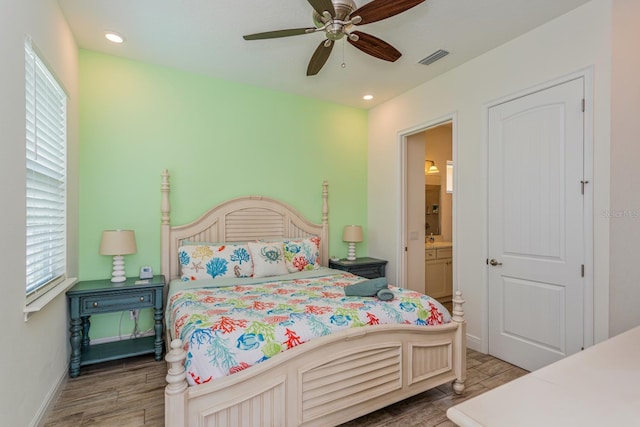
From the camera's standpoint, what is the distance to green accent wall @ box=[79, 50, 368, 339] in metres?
3.16

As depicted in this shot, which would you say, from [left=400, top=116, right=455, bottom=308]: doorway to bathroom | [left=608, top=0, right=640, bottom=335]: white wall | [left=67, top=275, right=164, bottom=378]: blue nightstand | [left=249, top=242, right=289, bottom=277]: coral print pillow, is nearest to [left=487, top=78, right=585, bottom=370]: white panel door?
[left=608, top=0, right=640, bottom=335]: white wall

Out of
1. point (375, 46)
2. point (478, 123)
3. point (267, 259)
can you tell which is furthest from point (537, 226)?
point (267, 259)

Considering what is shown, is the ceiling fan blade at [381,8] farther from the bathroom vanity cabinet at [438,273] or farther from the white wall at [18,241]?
the bathroom vanity cabinet at [438,273]

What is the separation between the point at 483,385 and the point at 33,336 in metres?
3.16

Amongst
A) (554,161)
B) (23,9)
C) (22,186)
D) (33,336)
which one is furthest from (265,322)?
(554,161)

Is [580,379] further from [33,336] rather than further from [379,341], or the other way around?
[33,336]

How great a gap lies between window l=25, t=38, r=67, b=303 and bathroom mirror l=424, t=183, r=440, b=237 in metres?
4.81

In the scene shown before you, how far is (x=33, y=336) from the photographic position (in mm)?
1951

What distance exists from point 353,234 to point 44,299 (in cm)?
313

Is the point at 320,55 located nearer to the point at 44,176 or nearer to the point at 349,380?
the point at 44,176

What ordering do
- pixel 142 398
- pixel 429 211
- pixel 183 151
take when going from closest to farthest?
1. pixel 142 398
2. pixel 183 151
3. pixel 429 211

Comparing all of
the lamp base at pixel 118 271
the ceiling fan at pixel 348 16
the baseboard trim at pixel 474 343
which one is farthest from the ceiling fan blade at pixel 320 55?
the baseboard trim at pixel 474 343

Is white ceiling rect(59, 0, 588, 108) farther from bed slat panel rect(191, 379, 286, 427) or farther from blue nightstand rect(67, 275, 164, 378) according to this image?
bed slat panel rect(191, 379, 286, 427)

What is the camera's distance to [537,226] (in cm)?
272
